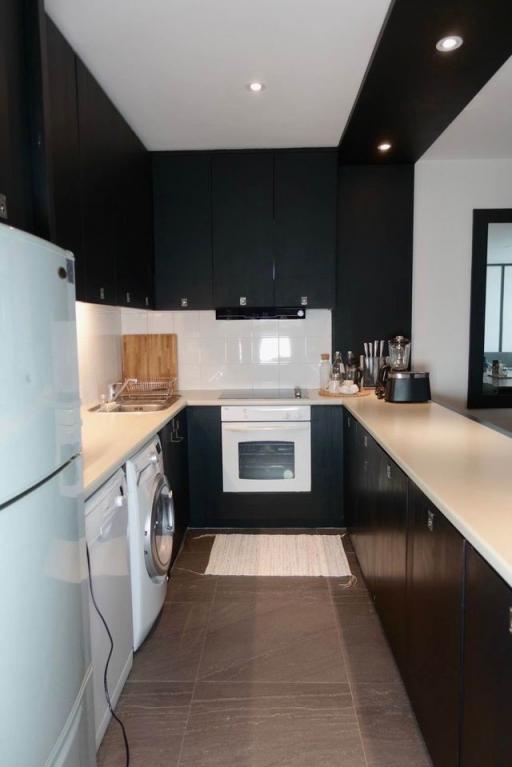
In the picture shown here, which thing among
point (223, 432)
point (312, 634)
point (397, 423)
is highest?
point (397, 423)

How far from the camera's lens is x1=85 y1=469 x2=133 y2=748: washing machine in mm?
1537

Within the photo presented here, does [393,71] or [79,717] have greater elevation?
[393,71]

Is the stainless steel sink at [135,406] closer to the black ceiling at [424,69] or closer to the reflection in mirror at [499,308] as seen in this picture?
the black ceiling at [424,69]

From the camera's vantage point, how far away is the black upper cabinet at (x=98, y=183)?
2184mm

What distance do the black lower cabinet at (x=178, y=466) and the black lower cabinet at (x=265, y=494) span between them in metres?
0.08

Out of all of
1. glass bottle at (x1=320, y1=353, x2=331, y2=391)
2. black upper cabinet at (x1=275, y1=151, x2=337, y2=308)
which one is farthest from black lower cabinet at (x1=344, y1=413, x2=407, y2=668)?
black upper cabinet at (x1=275, y1=151, x2=337, y2=308)

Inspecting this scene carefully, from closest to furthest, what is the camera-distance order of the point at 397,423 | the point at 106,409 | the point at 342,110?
the point at 397,423, the point at 342,110, the point at 106,409

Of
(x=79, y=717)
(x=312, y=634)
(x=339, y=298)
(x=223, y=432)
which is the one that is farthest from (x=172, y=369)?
(x=79, y=717)

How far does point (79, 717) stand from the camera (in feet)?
4.13

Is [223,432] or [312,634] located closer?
[312,634]

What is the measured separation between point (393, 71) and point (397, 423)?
161 centimetres

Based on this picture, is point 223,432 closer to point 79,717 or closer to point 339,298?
point 339,298

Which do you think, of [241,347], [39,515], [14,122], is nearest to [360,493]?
[241,347]

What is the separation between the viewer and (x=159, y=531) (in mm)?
2363
